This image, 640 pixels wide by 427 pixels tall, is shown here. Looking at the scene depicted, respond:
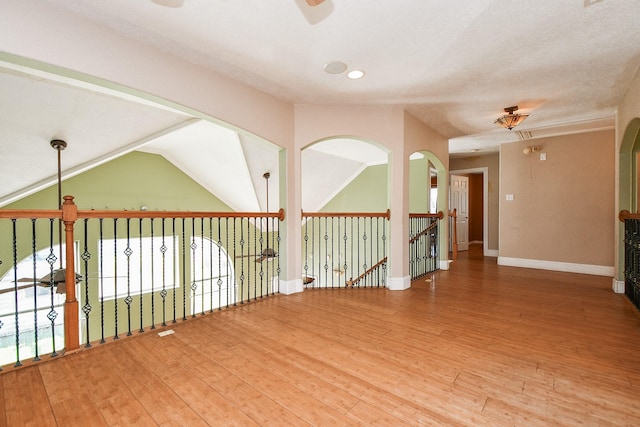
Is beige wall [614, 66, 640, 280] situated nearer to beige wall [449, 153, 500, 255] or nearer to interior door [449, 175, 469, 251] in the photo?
beige wall [449, 153, 500, 255]

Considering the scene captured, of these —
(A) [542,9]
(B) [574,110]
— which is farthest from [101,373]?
(B) [574,110]

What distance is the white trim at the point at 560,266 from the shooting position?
501 cm

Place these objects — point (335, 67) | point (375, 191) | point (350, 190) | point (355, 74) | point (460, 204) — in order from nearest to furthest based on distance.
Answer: point (335, 67) < point (355, 74) < point (460, 204) < point (375, 191) < point (350, 190)

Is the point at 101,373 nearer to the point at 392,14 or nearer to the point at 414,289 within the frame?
the point at 392,14

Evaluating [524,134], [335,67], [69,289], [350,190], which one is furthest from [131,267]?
[524,134]

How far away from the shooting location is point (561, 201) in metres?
5.41

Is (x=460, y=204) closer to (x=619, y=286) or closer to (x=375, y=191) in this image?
(x=375, y=191)

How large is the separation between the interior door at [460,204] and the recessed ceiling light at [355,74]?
513 cm

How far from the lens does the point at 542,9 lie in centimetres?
210

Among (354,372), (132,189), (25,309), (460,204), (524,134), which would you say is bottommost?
(25,309)

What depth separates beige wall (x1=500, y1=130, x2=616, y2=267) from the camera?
5.05 m

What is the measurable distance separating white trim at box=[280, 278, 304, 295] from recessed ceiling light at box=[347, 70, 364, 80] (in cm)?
261

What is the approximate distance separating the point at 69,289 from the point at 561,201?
23.5ft

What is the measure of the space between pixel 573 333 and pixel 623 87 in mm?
2937
